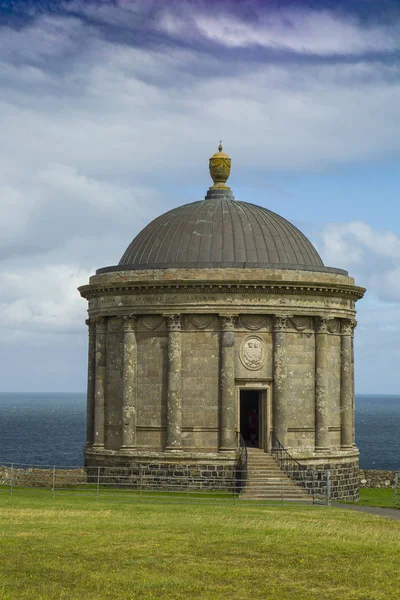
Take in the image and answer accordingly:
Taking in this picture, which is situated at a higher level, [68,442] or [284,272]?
[284,272]

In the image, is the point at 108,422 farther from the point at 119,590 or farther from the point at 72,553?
the point at 119,590

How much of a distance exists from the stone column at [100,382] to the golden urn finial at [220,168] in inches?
352

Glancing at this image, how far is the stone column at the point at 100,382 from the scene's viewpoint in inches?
1721

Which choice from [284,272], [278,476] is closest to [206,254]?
[284,272]

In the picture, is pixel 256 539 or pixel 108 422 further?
pixel 108 422

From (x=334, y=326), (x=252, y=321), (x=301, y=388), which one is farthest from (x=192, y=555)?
(x=334, y=326)

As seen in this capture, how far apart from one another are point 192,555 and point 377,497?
22590 millimetres

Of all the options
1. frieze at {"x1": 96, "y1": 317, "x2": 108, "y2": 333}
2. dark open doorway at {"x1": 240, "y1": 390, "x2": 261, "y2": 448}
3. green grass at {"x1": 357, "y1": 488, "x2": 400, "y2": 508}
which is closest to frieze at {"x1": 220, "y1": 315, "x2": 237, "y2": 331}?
dark open doorway at {"x1": 240, "y1": 390, "x2": 261, "y2": 448}

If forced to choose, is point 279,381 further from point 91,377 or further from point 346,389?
point 91,377

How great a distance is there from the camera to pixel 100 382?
144ft

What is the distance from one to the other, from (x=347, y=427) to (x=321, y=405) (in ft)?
8.17

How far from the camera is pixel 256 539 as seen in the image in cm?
2520

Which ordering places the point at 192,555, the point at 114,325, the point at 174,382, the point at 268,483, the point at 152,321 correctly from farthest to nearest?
the point at 114,325
the point at 152,321
the point at 174,382
the point at 268,483
the point at 192,555

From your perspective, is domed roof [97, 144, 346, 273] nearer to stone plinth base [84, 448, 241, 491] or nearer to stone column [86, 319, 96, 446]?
stone column [86, 319, 96, 446]
